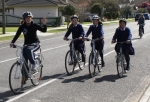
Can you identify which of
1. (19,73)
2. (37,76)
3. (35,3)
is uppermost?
(35,3)

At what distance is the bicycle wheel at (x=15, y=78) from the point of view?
7498 mm

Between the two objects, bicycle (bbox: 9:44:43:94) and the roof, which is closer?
bicycle (bbox: 9:44:43:94)

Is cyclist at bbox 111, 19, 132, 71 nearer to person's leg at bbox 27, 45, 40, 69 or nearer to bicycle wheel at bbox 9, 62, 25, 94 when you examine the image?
person's leg at bbox 27, 45, 40, 69

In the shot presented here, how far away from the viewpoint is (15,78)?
25.0 ft

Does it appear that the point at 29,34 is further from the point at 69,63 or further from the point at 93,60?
the point at 93,60

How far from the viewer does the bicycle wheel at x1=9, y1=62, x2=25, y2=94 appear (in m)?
7.50

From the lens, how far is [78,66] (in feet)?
35.0

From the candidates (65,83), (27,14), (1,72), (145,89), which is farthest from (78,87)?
(1,72)

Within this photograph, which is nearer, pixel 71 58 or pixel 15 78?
pixel 15 78

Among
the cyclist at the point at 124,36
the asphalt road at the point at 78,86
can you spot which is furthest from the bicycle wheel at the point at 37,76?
the cyclist at the point at 124,36

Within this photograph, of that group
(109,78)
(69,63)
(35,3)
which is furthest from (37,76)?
(35,3)

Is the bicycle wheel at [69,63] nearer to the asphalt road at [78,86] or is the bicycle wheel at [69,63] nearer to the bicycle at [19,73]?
the asphalt road at [78,86]

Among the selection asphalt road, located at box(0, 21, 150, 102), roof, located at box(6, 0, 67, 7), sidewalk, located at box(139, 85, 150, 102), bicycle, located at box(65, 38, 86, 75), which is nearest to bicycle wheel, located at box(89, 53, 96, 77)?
asphalt road, located at box(0, 21, 150, 102)

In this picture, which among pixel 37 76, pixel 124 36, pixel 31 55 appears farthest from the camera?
pixel 124 36
